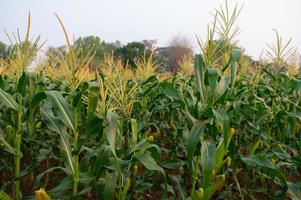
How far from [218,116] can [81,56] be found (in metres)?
1.04

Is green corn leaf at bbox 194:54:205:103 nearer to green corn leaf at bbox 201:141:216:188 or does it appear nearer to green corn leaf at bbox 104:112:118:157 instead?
green corn leaf at bbox 201:141:216:188

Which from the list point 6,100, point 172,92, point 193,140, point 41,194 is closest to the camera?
point 41,194

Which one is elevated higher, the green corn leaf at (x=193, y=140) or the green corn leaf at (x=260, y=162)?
the green corn leaf at (x=193, y=140)

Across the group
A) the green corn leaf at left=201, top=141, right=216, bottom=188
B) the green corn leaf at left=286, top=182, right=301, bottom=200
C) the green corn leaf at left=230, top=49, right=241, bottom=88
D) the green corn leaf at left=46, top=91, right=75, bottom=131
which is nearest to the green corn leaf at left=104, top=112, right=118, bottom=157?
the green corn leaf at left=46, top=91, right=75, bottom=131

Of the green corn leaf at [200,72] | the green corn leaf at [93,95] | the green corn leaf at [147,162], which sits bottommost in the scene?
the green corn leaf at [147,162]

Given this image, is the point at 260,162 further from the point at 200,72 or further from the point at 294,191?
the point at 200,72

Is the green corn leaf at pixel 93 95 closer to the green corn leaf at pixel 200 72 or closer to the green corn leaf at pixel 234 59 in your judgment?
the green corn leaf at pixel 200 72

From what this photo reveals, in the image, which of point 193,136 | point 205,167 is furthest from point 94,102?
point 205,167

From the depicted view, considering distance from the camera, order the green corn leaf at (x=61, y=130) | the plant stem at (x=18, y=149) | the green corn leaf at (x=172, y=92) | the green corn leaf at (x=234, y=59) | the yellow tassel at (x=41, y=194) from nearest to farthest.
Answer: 1. the yellow tassel at (x=41, y=194)
2. the green corn leaf at (x=61, y=130)
3. the plant stem at (x=18, y=149)
4. the green corn leaf at (x=234, y=59)
5. the green corn leaf at (x=172, y=92)

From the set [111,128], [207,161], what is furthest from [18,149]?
[207,161]

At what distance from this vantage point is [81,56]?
200 cm

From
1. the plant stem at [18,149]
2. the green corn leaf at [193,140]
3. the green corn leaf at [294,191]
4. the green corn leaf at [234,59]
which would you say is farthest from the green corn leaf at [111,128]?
the green corn leaf at [294,191]

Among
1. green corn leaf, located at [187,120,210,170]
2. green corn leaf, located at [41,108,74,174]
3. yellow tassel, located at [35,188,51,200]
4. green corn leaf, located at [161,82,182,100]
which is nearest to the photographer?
yellow tassel, located at [35,188,51,200]

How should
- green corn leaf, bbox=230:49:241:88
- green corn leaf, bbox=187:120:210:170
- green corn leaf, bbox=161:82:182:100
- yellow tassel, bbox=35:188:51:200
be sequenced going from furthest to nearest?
green corn leaf, bbox=161:82:182:100 < green corn leaf, bbox=230:49:241:88 < green corn leaf, bbox=187:120:210:170 < yellow tassel, bbox=35:188:51:200
